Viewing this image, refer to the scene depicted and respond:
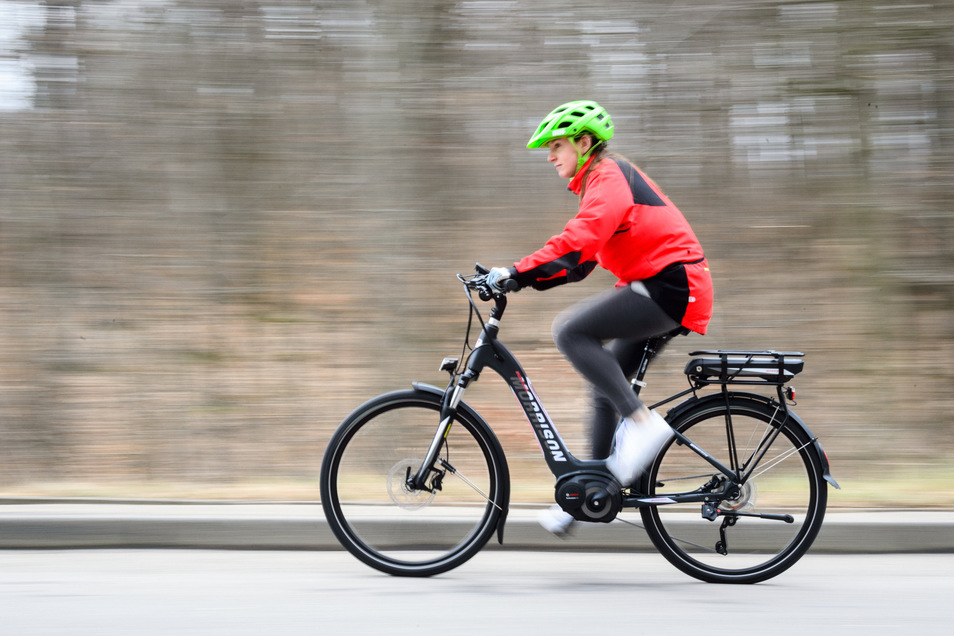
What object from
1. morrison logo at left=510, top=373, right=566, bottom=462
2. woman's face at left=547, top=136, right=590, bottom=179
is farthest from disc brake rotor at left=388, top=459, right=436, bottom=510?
A: woman's face at left=547, top=136, right=590, bottom=179

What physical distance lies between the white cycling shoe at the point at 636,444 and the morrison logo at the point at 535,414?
272 millimetres

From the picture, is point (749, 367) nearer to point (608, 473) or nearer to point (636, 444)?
point (636, 444)

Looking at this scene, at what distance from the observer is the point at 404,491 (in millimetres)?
3699

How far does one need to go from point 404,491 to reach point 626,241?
1520 mm

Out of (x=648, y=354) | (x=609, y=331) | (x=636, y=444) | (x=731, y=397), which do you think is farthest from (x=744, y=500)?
(x=609, y=331)

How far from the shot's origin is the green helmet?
3.44m

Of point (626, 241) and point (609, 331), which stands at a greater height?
point (626, 241)

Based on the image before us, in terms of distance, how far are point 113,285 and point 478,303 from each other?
275 centimetres

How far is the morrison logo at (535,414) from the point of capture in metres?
3.61

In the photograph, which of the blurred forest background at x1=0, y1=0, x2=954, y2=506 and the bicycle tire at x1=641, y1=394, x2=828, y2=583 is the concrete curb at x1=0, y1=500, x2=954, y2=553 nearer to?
the bicycle tire at x1=641, y1=394, x2=828, y2=583

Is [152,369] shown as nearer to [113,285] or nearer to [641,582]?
[113,285]

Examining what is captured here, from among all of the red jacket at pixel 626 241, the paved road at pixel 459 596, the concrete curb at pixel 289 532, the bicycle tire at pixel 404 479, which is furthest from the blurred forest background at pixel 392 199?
the red jacket at pixel 626 241

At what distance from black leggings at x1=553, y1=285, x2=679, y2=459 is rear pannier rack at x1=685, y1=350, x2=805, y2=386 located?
0.72ft

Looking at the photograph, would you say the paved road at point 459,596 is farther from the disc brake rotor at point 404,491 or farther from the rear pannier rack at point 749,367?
the rear pannier rack at point 749,367
